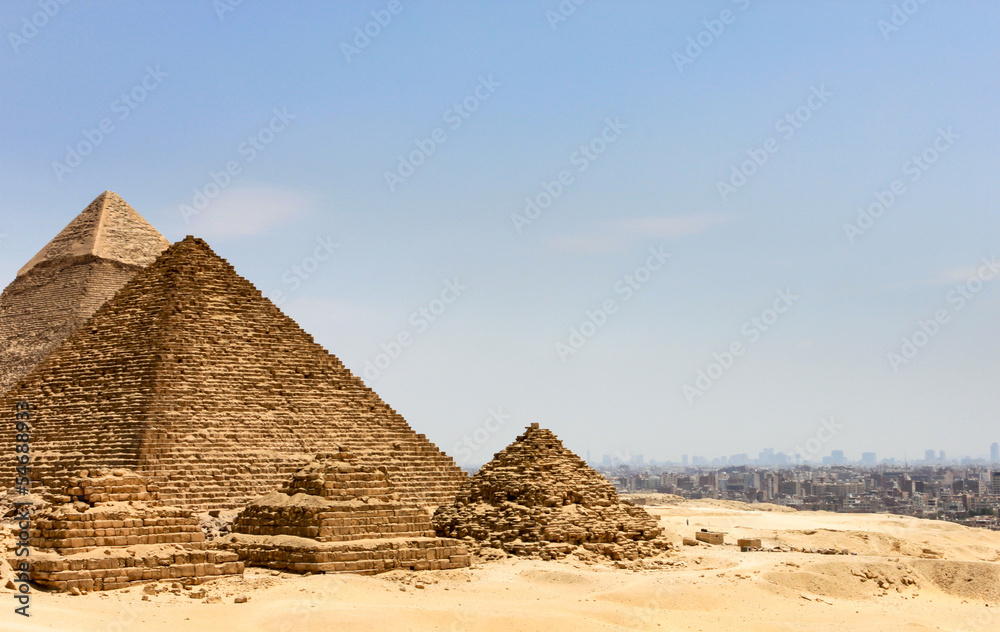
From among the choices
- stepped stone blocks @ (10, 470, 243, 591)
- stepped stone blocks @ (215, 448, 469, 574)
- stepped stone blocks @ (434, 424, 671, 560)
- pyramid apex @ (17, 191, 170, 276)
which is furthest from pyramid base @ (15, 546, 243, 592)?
pyramid apex @ (17, 191, 170, 276)

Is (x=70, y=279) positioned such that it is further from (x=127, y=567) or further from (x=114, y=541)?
(x=127, y=567)

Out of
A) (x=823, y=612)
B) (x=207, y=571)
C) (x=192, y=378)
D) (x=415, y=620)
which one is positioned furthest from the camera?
(x=192, y=378)

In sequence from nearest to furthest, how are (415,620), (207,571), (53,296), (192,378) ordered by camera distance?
(415,620), (207,571), (192,378), (53,296)

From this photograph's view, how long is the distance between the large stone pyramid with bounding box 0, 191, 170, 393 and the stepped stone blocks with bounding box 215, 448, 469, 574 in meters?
23.4

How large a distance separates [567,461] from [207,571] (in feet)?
37.7

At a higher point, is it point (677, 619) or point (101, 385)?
point (101, 385)

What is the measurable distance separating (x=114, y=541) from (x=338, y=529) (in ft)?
14.9

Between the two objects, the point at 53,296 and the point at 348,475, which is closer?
the point at 348,475

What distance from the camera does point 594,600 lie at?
894 inches

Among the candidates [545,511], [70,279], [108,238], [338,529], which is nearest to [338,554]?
[338,529]

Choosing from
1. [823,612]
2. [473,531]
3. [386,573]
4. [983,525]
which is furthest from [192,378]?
[983,525]

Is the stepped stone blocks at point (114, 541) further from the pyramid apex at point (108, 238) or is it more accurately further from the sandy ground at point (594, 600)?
the pyramid apex at point (108, 238)

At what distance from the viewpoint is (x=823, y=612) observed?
2359cm

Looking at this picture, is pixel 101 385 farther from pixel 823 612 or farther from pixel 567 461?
pixel 823 612
